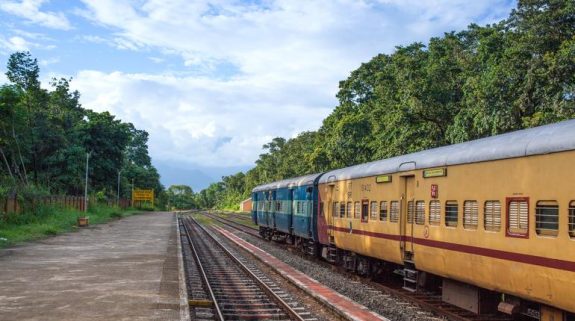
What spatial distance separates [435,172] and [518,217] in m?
3.19

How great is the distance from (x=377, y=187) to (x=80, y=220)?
31.8 metres

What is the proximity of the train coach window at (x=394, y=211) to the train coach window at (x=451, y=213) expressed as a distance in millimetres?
2461

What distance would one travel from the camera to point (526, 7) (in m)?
25.1

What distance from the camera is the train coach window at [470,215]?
10.3m

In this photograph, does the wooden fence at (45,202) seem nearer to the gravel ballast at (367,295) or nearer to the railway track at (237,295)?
the railway track at (237,295)

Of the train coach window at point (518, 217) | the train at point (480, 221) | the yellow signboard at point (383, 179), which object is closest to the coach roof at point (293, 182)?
the train at point (480, 221)

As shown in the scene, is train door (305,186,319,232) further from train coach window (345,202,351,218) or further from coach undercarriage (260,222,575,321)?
train coach window (345,202,351,218)

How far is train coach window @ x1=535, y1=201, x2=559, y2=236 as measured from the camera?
8078 mm

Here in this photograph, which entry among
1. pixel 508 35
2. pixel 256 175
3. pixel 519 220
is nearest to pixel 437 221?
pixel 519 220

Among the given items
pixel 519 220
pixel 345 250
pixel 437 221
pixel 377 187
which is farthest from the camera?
pixel 345 250

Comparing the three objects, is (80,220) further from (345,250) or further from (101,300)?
(101,300)

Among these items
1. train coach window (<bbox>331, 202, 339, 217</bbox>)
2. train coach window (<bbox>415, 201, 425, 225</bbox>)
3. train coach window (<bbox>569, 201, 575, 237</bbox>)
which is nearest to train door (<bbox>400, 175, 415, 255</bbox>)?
train coach window (<bbox>415, 201, 425, 225</bbox>)

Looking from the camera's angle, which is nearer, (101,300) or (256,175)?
(101,300)

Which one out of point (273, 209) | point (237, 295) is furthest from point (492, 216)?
point (273, 209)
